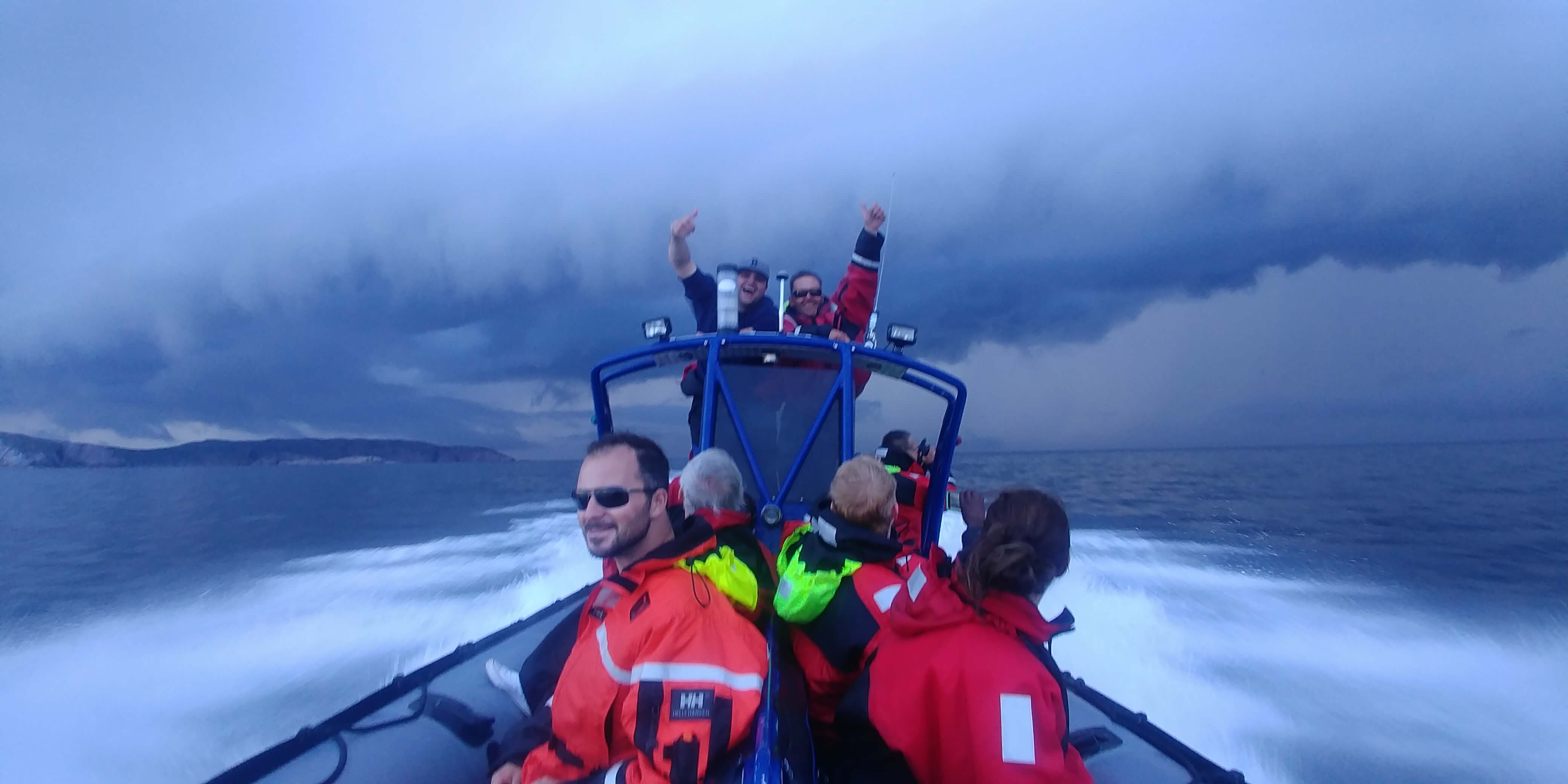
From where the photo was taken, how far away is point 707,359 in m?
3.95

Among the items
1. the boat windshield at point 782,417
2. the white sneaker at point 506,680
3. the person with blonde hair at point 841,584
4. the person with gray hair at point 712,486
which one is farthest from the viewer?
the boat windshield at point 782,417

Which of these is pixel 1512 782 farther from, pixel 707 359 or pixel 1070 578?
pixel 707 359

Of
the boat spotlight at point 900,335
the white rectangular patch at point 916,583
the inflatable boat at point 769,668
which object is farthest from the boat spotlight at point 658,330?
the white rectangular patch at point 916,583

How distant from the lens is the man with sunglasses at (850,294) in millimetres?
5098

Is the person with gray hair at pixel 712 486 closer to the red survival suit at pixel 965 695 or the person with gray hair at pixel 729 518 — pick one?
the person with gray hair at pixel 729 518

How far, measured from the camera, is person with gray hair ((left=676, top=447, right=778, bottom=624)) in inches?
84.6

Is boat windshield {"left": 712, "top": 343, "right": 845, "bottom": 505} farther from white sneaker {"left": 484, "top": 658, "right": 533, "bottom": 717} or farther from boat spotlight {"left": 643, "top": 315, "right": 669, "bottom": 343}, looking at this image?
white sneaker {"left": 484, "top": 658, "right": 533, "bottom": 717}

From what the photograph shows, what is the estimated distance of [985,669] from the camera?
1592 mm

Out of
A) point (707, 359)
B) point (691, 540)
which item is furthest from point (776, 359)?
point (691, 540)

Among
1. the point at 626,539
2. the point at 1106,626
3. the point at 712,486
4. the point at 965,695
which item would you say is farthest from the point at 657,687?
the point at 1106,626

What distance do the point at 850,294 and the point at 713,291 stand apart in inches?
42.5

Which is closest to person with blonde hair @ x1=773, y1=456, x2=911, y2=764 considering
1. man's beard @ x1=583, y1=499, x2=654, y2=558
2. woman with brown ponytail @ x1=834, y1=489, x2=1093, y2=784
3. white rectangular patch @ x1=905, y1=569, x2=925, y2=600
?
white rectangular patch @ x1=905, y1=569, x2=925, y2=600

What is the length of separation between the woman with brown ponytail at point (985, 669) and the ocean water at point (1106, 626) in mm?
276

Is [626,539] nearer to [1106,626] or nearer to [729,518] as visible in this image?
[729,518]
